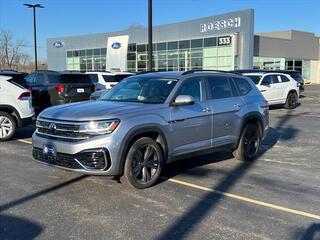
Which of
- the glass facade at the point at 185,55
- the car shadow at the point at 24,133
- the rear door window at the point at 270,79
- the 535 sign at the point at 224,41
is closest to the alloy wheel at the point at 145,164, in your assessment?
the car shadow at the point at 24,133

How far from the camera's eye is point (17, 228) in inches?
189

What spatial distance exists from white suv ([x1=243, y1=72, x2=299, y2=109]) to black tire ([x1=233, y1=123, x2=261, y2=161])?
36.2 feet

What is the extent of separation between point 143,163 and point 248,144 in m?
2.90

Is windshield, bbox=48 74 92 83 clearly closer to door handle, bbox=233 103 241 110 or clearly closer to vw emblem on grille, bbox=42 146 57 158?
door handle, bbox=233 103 241 110

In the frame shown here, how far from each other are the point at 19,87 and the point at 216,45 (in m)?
34.5

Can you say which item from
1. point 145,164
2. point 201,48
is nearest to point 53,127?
→ point 145,164

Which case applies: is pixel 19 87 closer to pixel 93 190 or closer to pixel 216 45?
pixel 93 190

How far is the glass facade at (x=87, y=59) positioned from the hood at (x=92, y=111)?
1977 inches

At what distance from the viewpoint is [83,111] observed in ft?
20.4

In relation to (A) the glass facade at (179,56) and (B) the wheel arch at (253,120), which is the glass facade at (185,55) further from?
(B) the wheel arch at (253,120)

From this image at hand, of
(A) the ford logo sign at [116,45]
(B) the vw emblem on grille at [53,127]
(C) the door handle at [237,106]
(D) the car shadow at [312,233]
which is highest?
(A) the ford logo sign at [116,45]

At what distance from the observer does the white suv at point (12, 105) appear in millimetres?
10680

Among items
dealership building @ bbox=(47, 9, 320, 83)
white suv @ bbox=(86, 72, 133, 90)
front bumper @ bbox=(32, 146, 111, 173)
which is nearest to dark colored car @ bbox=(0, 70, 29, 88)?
front bumper @ bbox=(32, 146, 111, 173)

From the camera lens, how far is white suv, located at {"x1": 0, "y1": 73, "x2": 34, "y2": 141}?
35.0 ft
